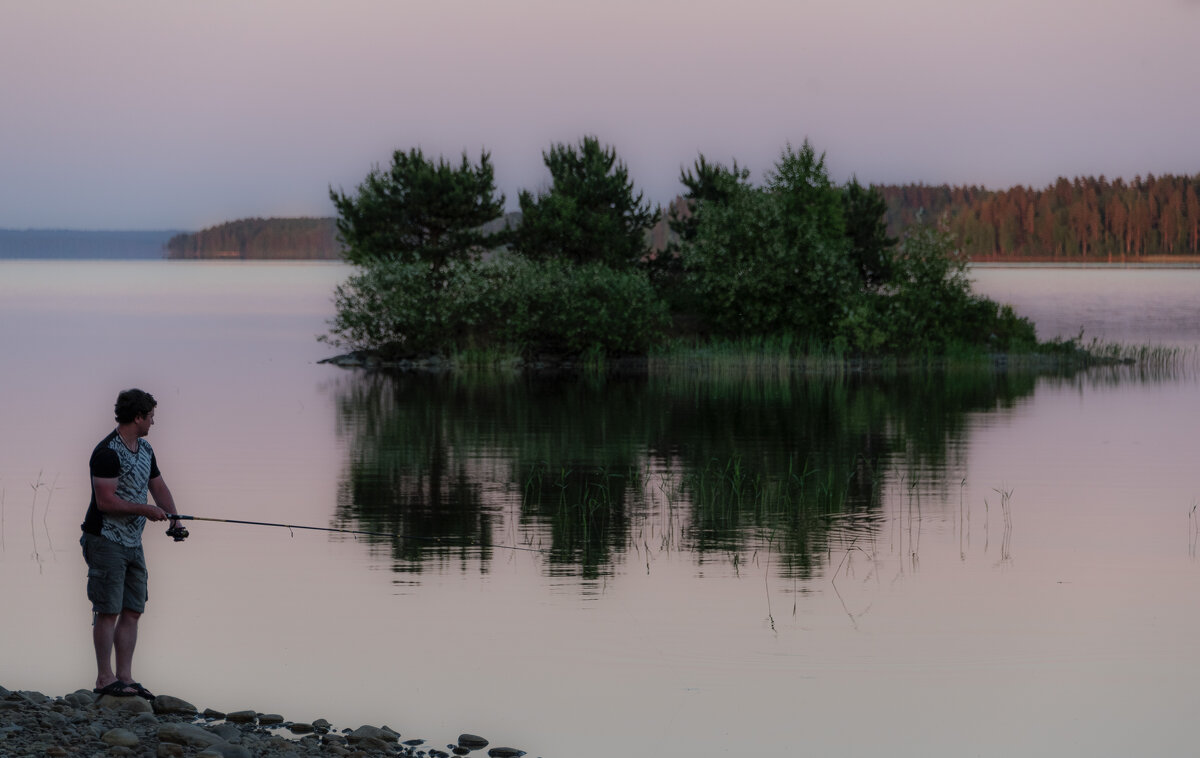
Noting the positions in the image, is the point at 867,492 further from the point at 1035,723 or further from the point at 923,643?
the point at 1035,723

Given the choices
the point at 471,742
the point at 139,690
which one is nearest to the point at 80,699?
the point at 139,690

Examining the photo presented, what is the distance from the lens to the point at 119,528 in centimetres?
1140

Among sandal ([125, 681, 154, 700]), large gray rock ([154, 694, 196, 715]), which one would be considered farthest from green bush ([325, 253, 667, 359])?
large gray rock ([154, 694, 196, 715])

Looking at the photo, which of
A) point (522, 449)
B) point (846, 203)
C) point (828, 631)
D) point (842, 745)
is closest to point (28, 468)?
point (522, 449)

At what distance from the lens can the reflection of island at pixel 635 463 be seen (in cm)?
1936

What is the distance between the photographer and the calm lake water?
12148mm

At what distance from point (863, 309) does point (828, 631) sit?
41.7 meters

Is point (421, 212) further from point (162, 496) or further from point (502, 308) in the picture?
point (162, 496)

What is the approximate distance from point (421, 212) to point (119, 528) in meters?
50.4

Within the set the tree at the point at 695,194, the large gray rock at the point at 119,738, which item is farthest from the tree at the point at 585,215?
the large gray rock at the point at 119,738

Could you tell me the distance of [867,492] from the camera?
77.4 feet

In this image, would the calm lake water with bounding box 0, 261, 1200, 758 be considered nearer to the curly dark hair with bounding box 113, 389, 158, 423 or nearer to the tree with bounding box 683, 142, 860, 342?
the curly dark hair with bounding box 113, 389, 158, 423

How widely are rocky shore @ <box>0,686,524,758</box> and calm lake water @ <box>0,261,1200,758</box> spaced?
0.57 m

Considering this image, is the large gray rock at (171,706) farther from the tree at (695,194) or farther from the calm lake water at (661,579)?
the tree at (695,194)
